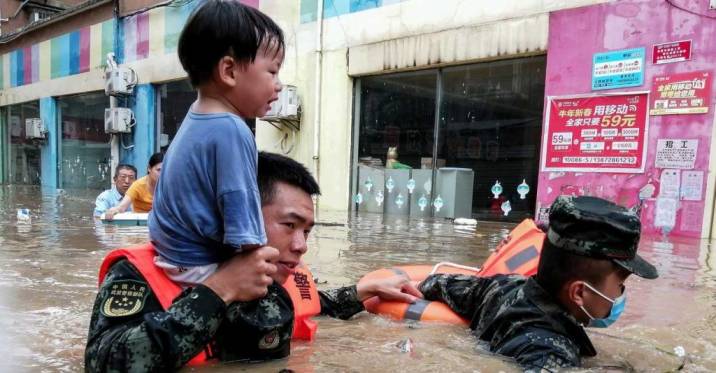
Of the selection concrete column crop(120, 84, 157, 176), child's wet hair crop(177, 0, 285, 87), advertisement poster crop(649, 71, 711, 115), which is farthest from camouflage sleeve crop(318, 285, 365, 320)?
concrete column crop(120, 84, 157, 176)

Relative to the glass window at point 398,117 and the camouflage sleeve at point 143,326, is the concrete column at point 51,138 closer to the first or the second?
the glass window at point 398,117

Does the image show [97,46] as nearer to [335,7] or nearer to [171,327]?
[335,7]

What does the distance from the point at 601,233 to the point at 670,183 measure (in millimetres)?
5458

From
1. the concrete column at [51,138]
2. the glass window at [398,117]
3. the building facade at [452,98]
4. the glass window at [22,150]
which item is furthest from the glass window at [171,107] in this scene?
the glass window at [22,150]

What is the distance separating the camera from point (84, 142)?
1538cm

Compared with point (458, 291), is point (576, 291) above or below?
above

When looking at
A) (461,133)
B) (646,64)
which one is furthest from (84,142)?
(646,64)

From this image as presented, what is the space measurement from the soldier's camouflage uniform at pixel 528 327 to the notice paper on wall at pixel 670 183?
Answer: 16.7 ft

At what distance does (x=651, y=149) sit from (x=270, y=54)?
20.2ft

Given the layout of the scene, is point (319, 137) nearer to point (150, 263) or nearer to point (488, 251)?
point (488, 251)

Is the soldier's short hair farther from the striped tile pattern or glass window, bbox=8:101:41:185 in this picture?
glass window, bbox=8:101:41:185

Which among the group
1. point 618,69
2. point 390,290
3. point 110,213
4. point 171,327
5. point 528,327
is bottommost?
point 110,213

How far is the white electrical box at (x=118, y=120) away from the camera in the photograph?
42.1 ft

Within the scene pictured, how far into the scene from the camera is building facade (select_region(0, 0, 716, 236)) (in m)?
6.29
